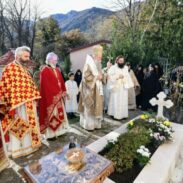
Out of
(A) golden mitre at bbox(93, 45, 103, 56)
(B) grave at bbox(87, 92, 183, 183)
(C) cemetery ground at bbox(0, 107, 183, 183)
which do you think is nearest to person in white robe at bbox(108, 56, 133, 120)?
(C) cemetery ground at bbox(0, 107, 183, 183)

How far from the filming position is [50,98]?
4598mm

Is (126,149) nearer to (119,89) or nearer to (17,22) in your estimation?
(119,89)

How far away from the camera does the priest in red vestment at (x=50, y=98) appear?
179 inches

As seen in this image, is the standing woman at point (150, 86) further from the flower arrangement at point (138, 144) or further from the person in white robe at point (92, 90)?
the flower arrangement at point (138, 144)

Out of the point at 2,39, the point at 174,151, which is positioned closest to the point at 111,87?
the point at 174,151

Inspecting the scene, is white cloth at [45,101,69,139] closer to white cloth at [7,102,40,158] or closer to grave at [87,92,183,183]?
white cloth at [7,102,40,158]

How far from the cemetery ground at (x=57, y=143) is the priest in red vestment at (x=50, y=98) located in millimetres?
350

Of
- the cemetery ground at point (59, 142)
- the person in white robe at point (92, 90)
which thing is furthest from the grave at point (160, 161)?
the person in white robe at point (92, 90)

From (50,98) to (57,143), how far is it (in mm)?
1044

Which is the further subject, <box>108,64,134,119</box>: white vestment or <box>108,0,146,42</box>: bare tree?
<box>108,0,146,42</box>: bare tree

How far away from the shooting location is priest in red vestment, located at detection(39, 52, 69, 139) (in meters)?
4.55

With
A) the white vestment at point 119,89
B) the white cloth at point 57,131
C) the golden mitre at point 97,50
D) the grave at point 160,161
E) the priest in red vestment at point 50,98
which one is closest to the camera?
the grave at point 160,161

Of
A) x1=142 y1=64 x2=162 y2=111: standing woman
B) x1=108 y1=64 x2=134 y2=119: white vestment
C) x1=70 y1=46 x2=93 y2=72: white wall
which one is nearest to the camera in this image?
x1=108 y1=64 x2=134 y2=119: white vestment

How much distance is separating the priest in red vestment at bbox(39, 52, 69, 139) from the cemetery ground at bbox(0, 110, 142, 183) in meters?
0.35
